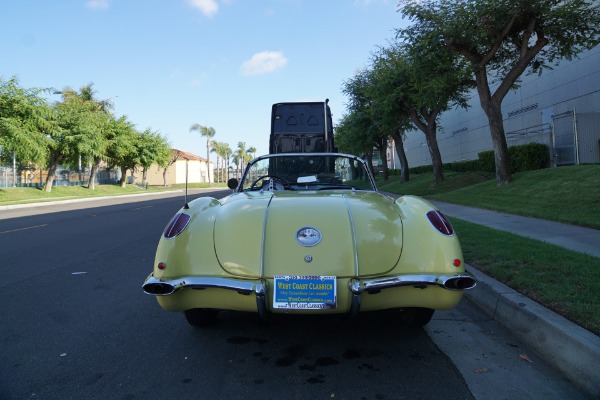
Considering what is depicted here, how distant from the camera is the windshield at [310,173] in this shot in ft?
16.1

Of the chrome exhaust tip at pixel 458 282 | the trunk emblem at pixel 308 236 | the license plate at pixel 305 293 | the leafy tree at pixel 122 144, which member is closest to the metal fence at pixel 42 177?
the leafy tree at pixel 122 144

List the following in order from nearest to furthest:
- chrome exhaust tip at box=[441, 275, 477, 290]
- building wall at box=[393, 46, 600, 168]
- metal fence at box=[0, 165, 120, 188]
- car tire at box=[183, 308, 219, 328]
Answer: chrome exhaust tip at box=[441, 275, 477, 290]
car tire at box=[183, 308, 219, 328]
building wall at box=[393, 46, 600, 168]
metal fence at box=[0, 165, 120, 188]

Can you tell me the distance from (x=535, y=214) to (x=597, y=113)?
11550 millimetres

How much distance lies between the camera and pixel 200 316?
3.91 m

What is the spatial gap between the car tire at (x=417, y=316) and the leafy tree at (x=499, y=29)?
13.6m

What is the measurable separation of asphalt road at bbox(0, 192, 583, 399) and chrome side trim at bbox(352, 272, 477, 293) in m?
0.61

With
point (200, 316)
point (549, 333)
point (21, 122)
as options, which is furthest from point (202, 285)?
point (21, 122)

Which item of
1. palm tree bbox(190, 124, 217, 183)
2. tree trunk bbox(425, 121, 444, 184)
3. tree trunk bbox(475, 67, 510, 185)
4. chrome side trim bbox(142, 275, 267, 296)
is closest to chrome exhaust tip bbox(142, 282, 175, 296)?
chrome side trim bbox(142, 275, 267, 296)

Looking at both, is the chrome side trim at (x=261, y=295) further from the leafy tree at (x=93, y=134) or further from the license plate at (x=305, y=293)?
the leafy tree at (x=93, y=134)

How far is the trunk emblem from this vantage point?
3172mm

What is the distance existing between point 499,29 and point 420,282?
49.4 ft

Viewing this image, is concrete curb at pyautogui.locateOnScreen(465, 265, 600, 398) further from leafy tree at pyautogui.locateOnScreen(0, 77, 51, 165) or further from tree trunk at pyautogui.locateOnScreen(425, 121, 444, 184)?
leafy tree at pyautogui.locateOnScreen(0, 77, 51, 165)

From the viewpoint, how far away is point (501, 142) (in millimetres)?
16703

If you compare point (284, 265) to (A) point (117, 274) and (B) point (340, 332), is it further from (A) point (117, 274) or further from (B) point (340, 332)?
(A) point (117, 274)
